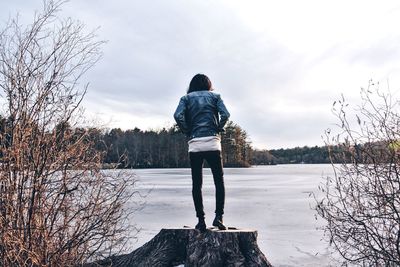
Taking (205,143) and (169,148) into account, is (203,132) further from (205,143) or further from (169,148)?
(169,148)

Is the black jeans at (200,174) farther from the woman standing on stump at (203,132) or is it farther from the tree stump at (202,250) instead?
the tree stump at (202,250)

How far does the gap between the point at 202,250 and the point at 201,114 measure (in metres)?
1.47

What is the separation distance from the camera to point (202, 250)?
4.29 m

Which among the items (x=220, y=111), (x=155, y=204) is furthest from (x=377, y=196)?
(x=155, y=204)

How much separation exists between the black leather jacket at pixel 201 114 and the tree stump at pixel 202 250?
1.10 metres

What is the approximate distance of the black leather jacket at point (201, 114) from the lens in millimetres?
4492

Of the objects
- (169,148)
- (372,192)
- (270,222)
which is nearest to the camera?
(372,192)

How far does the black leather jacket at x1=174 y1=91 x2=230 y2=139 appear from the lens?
4.49 meters

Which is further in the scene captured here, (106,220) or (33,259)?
(106,220)

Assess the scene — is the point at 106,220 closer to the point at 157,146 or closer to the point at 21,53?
the point at 21,53

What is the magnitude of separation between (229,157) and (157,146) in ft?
39.9

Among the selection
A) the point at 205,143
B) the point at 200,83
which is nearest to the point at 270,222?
the point at 205,143

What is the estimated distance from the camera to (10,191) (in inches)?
145

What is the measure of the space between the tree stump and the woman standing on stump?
18 cm
